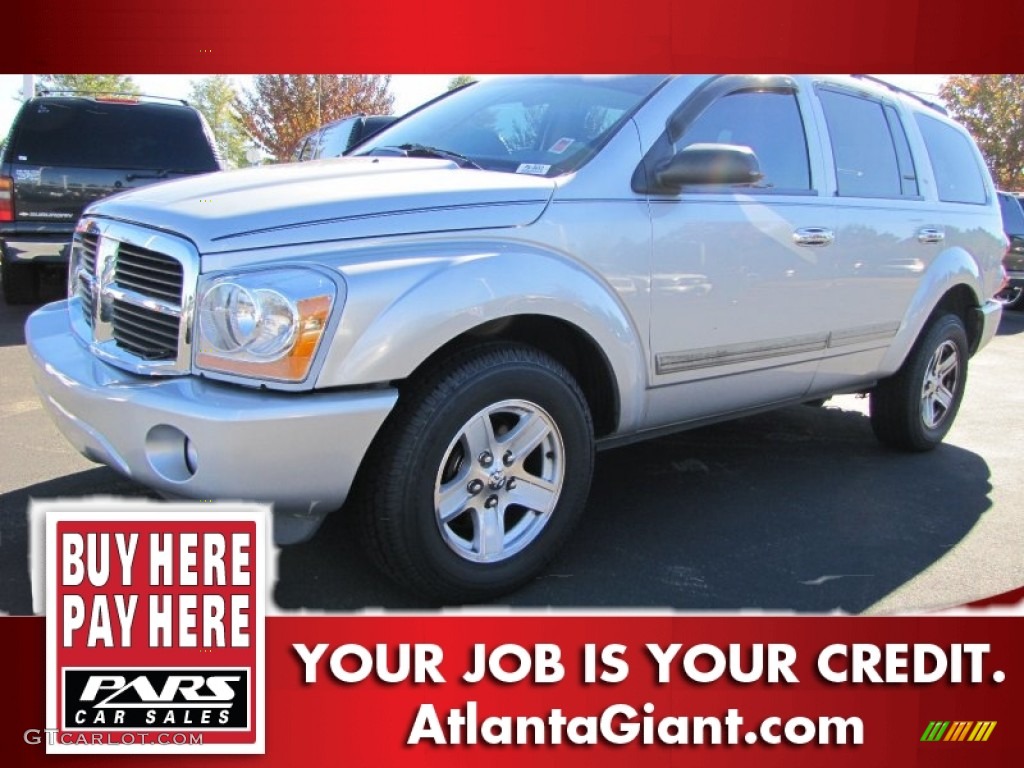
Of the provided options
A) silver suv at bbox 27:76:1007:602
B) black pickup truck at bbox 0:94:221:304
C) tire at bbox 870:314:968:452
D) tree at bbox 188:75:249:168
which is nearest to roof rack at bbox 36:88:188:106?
black pickup truck at bbox 0:94:221:304

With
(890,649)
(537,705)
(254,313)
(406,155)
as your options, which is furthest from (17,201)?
(890,649)

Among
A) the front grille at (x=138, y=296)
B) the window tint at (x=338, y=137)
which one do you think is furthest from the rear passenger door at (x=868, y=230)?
the window tint at (x=338, y=137)

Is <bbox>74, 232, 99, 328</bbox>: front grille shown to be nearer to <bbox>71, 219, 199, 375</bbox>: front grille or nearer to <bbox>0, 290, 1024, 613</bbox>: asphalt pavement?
<bbox>71, 219, 199, 375</bbox>: front grille

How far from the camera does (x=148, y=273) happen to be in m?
2.62

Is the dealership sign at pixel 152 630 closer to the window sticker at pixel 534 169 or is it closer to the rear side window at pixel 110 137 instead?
the window sticker at pixel 534 169

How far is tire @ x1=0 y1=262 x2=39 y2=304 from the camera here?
7.87 meters

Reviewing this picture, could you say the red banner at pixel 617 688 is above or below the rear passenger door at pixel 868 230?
below

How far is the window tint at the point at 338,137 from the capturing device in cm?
801

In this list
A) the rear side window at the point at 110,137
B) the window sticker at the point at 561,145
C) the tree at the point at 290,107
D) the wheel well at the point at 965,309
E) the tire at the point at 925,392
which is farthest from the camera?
the tree at the point at 290,107

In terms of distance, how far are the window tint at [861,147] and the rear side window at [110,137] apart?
565 cm

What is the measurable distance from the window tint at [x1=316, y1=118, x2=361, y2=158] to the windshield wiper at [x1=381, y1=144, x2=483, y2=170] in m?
4.46

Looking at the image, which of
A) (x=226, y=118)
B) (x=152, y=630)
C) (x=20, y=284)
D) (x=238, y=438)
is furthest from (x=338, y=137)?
(x=226, y=118)

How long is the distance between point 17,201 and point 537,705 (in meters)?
6.92

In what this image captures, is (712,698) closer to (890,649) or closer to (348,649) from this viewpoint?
(890,649)
